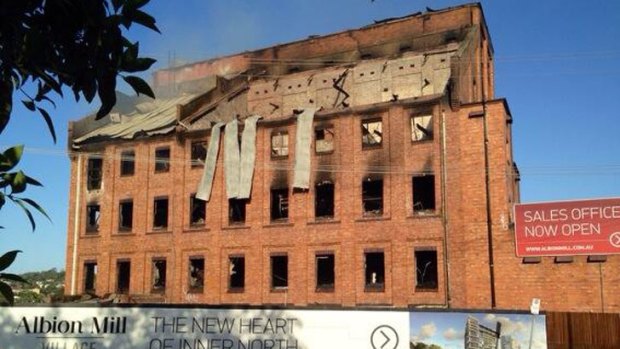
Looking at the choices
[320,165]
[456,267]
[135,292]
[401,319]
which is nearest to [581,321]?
[401,319]

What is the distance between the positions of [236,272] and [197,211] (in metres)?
4.31

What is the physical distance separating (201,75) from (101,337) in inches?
1500

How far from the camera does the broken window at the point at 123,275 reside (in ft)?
123

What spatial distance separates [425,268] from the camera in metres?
30.5

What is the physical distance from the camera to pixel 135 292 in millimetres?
36531

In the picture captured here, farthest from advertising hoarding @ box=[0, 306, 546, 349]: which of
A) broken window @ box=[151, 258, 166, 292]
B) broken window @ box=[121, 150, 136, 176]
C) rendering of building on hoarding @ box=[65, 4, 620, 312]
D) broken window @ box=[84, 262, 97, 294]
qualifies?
broken window @ box=[84, 262, 97, 294]

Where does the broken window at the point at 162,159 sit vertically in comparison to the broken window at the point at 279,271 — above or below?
above

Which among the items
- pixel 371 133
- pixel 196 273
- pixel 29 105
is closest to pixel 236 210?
pixel 196 273

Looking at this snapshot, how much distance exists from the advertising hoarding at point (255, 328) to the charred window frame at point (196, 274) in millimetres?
23126

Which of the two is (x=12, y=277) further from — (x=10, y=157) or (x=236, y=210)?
(x=236, y=210)

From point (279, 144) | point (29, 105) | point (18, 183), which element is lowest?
point (18, 183)

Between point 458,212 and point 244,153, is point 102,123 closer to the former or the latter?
point 244,153

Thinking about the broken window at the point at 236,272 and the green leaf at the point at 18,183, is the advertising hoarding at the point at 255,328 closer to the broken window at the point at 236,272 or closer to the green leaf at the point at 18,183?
the green leaf at the point at 18,183

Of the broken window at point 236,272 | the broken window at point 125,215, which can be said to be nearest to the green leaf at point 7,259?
the broken window at point 236,272
